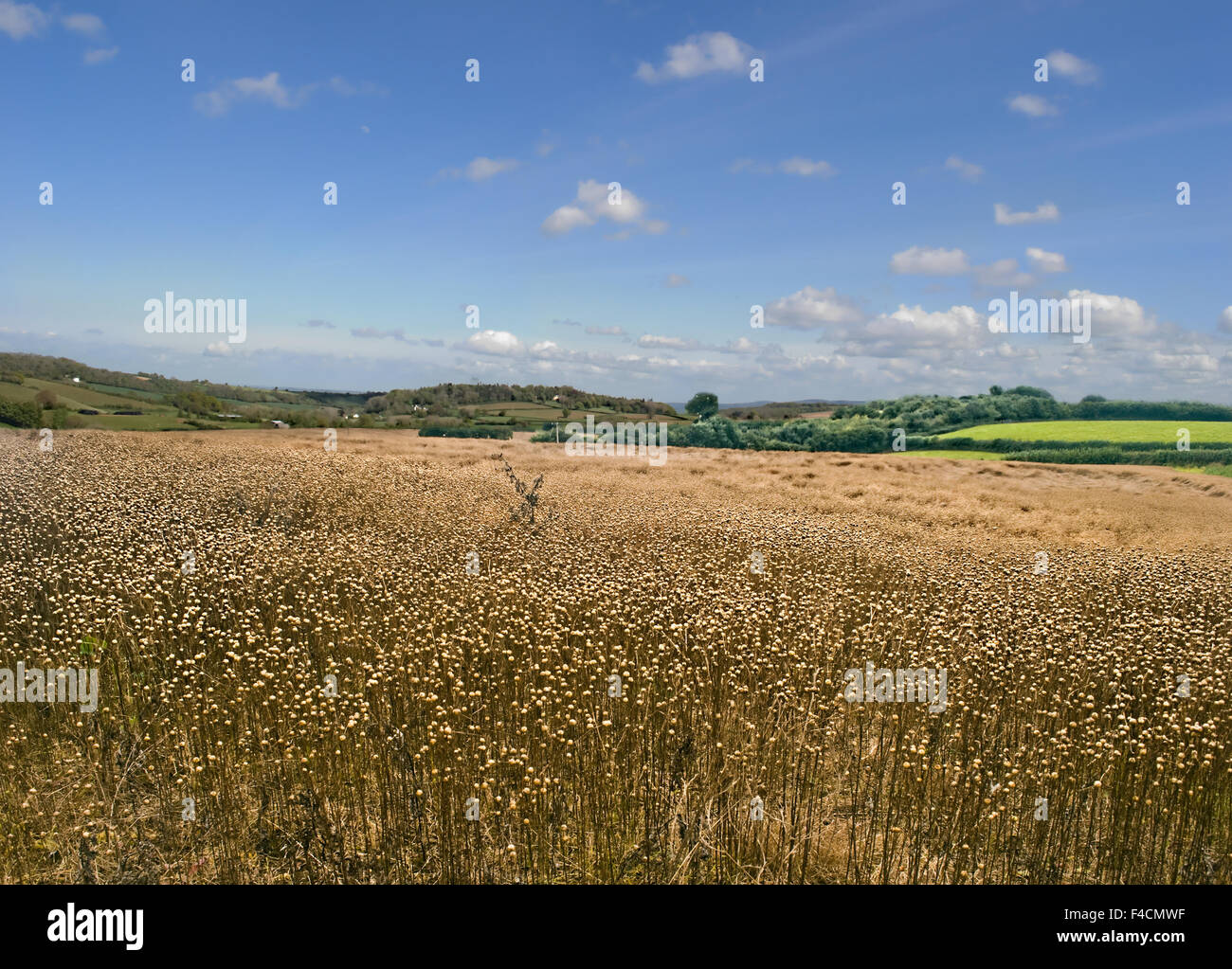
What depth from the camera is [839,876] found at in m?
5.39

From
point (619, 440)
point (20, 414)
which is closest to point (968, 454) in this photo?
point (619, 440)

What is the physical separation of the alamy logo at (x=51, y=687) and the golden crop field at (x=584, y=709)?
0.45 ft

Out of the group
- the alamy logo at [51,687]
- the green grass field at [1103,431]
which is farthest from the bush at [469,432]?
the alamy logo at [51,687]

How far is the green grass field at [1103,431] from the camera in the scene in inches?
1442

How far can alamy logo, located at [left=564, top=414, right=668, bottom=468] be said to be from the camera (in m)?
34.0

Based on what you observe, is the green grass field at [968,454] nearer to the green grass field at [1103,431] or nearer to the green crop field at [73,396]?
the green grass field at [1103,431]

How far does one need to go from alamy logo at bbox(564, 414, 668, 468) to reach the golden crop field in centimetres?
1977

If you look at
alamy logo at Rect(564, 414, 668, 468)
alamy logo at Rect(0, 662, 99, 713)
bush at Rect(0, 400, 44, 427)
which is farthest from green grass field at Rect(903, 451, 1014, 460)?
bush at Rect(0, 400, 44, 427)

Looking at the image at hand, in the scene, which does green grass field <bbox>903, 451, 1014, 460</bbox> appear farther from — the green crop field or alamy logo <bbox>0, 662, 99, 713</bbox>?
the green crop field

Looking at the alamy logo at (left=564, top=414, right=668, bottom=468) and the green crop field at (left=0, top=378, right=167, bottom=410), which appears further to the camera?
the alamy logo at (left=564, top=414, right=668, bottom=468)

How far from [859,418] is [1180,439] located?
1669 centimetres

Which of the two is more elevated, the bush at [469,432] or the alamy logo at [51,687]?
the bush at [469,432]

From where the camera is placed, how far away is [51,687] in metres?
7.09
